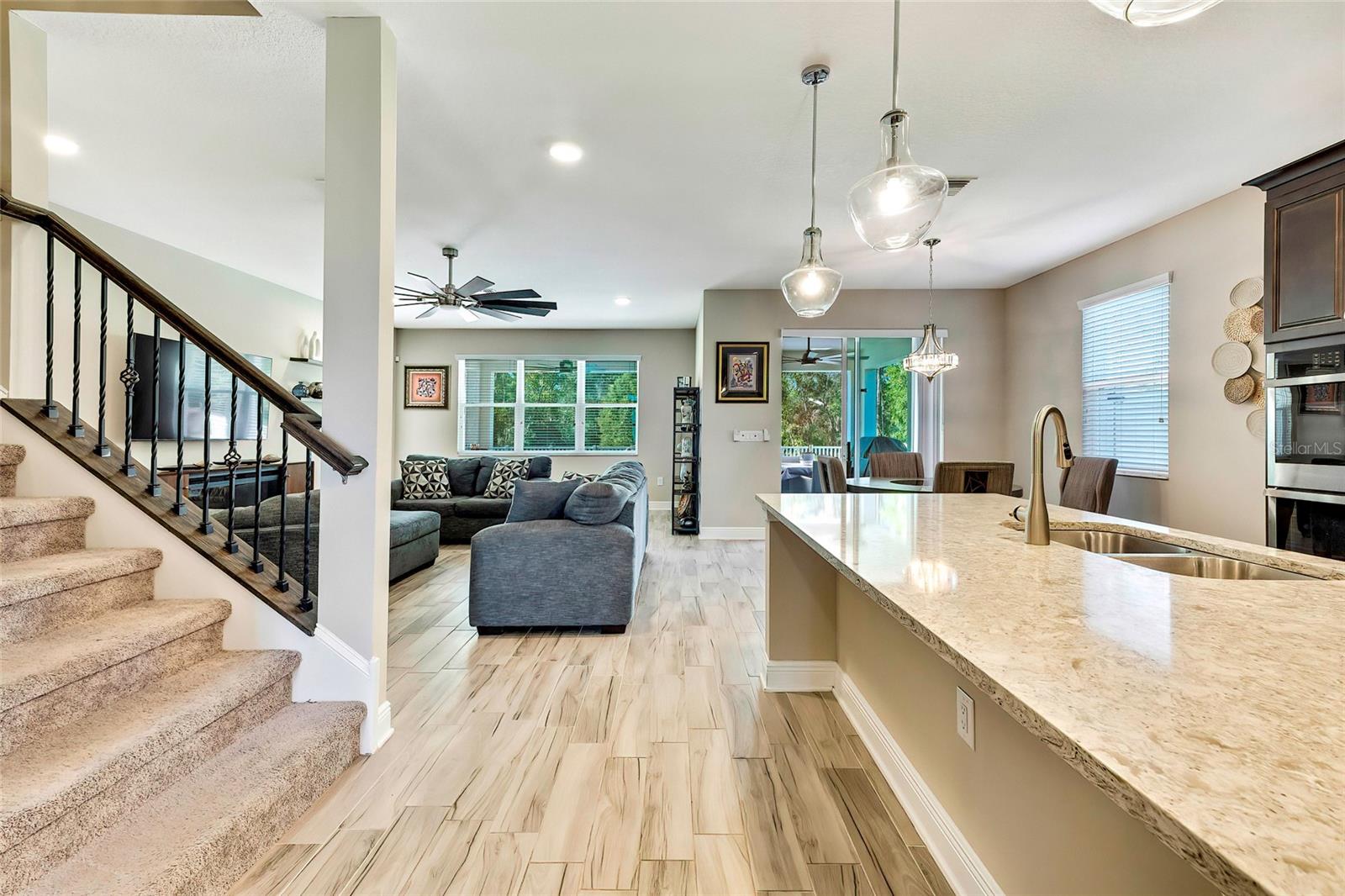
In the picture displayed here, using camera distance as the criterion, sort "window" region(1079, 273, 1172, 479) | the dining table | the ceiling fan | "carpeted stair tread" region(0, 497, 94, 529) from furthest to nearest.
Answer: the ceiling fan
"window" region(1079, 273, 1172, 479)
the dining table
"carpeted stair tread" region(0, 497, 94, 529)

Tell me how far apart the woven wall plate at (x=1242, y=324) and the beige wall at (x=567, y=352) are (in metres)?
5.77

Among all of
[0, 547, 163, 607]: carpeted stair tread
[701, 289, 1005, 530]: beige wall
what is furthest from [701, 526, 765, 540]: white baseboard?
[0, 547, 163, 607]: carpeted stair tread

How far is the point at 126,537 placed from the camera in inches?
80.3

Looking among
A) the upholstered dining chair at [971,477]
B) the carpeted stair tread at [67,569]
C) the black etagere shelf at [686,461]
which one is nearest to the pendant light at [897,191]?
the upholstered dining chair at [971,477]

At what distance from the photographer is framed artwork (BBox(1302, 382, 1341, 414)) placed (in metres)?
2.45

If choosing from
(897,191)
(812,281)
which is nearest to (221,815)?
(897,191)

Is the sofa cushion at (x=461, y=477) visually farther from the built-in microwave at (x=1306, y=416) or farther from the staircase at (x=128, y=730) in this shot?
the built-in microwave at (x=1306, y=416)

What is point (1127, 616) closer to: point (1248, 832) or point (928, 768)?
point (1248, 832)

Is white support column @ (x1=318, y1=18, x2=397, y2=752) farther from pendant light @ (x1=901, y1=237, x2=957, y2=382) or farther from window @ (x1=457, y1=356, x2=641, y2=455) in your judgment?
window @ (x1=457, y1=356, x2=641, y2=455)

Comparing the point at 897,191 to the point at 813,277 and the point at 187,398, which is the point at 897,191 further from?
the point at 187,398

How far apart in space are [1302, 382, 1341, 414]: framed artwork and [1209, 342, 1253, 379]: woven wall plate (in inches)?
45.1

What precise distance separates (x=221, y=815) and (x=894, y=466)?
475cm

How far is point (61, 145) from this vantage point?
3.17m

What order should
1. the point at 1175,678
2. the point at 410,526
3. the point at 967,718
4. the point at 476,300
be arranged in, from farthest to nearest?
the point at 476,300 < the point at 410,526 < the point at 967,718 < the point at 1175,678
